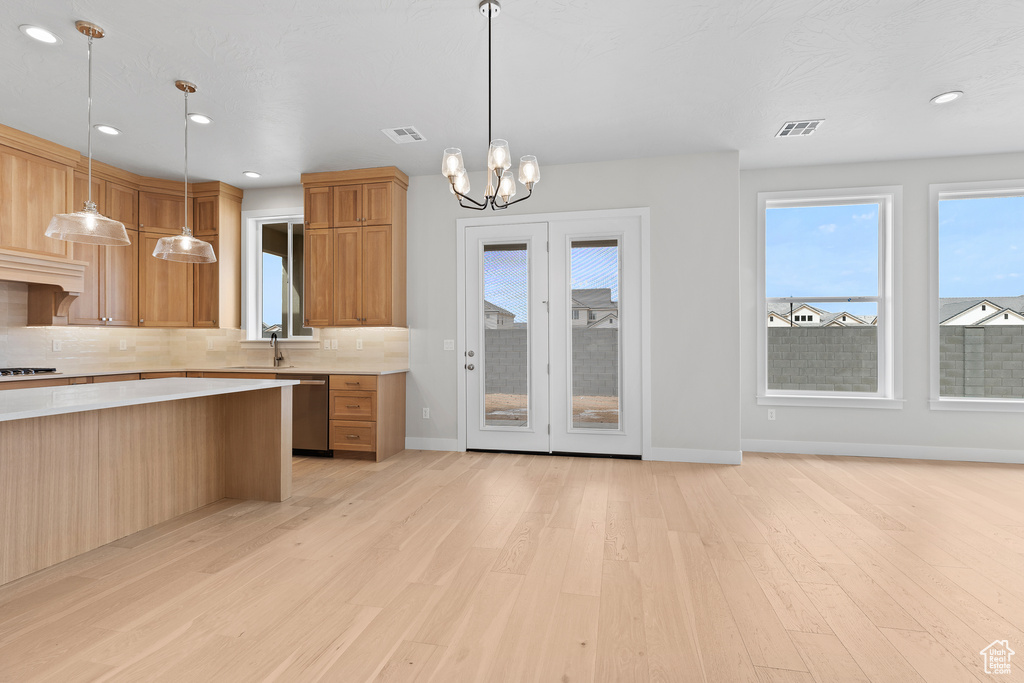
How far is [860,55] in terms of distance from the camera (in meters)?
2.94

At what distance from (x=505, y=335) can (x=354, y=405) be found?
5.11 feet

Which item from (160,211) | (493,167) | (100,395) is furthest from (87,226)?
(160,211)

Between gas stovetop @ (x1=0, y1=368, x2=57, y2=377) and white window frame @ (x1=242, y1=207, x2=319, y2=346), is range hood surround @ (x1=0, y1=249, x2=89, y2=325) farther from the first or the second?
white window frame @ (x1=242, y1=207, x2=319, y2=346)

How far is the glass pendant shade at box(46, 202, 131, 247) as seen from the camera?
2494mm

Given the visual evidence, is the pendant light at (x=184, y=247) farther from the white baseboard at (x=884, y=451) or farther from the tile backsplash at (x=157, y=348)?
the white baseboard at (x=884, y=451)

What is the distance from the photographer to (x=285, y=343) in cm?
548

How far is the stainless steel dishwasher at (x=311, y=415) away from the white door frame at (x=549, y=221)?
1.27 m

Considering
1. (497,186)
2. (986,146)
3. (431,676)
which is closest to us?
(431,676)

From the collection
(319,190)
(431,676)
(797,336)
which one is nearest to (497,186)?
(431,676)

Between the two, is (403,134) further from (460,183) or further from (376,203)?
(460,183)

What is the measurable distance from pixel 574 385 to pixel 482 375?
0.91 meters

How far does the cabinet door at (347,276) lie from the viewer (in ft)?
16.1

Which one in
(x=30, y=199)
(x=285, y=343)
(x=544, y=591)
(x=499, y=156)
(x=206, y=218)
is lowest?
(x=544, y=591)

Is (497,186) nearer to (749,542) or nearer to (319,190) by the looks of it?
(749,542)
